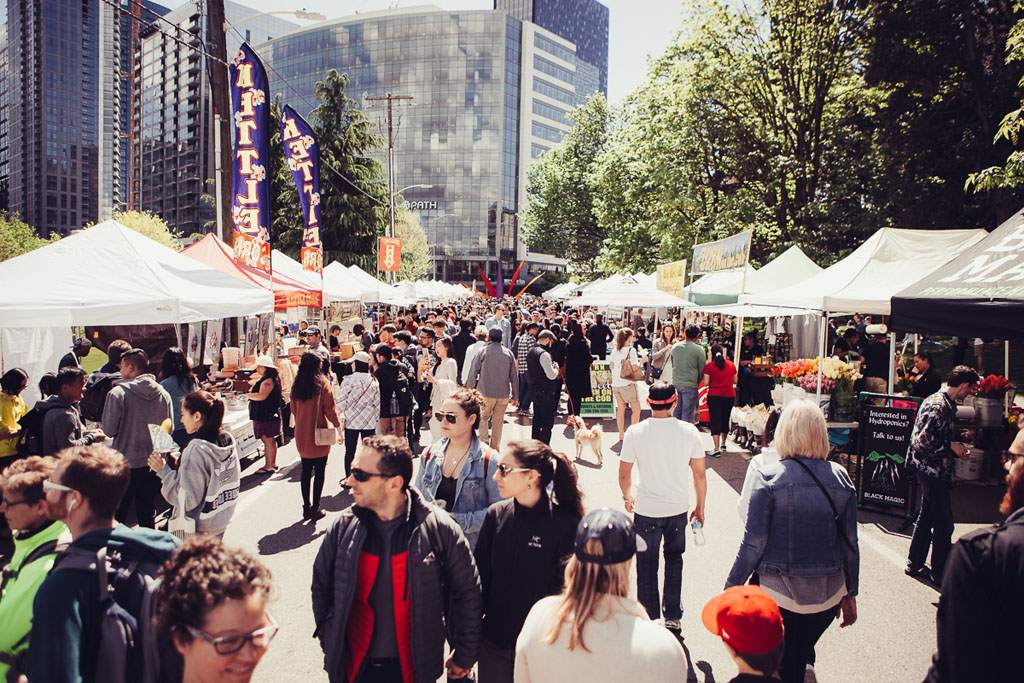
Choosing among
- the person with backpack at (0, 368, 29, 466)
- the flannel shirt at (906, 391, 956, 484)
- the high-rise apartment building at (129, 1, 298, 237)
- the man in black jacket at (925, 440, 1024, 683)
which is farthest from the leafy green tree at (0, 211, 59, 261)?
the high-rise apartment building at (129, 1, 298, 237)

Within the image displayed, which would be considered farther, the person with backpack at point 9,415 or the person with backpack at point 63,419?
the person with backpack at point 9,415

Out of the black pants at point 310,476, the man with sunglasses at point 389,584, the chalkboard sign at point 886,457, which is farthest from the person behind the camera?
the chalkboard sign at point 886,457

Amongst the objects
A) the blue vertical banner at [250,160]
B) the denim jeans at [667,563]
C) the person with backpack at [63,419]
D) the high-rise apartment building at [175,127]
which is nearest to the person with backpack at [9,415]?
the person with backpack at [63,419]

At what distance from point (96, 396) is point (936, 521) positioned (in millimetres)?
8535

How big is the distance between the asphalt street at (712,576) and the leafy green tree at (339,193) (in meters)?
25.1

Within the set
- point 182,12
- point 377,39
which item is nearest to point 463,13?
point 377,39

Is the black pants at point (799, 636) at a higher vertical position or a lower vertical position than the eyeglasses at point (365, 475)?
lower

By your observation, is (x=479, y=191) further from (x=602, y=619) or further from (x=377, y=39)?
(x=602, y=619)

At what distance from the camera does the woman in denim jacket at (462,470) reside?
359cm

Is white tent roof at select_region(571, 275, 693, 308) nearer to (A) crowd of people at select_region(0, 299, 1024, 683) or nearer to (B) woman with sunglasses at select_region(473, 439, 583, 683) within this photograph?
(A) crowd of people at select_region(0, 299, 1024, 683)

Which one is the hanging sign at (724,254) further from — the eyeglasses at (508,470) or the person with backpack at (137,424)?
the person with backpack at (137,424)

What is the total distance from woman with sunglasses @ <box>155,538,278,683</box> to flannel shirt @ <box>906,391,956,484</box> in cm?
557

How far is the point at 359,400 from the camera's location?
695 cm

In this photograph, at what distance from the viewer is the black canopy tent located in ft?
15.7
